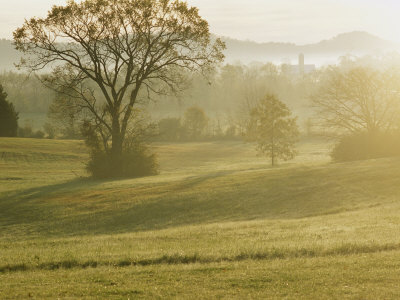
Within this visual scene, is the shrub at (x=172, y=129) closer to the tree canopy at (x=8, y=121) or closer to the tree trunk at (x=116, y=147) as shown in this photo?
the tree canopy at (x=8, y=121)

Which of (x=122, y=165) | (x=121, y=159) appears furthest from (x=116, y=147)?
(x=122, y=165)

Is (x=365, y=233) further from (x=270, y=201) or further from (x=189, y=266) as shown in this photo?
(x=270, y=201)

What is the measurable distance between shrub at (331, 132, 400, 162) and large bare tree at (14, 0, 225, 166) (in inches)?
647

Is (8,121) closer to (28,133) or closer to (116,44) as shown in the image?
(28,133)

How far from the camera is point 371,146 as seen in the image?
49.2 meters

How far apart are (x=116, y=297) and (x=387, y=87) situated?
4697cm

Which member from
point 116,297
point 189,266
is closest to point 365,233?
point 189,266

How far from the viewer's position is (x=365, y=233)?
16547 mm

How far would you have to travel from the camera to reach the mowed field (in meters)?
10.5

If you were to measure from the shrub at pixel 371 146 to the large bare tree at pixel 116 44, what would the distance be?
16.4 m

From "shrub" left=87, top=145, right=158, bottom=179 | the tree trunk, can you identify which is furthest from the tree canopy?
the tree trunk

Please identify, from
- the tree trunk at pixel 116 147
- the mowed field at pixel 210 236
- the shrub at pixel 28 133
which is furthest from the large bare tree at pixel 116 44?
the shrub at pixel 28 133

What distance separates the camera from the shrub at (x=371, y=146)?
49.1 m

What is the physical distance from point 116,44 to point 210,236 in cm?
2607
